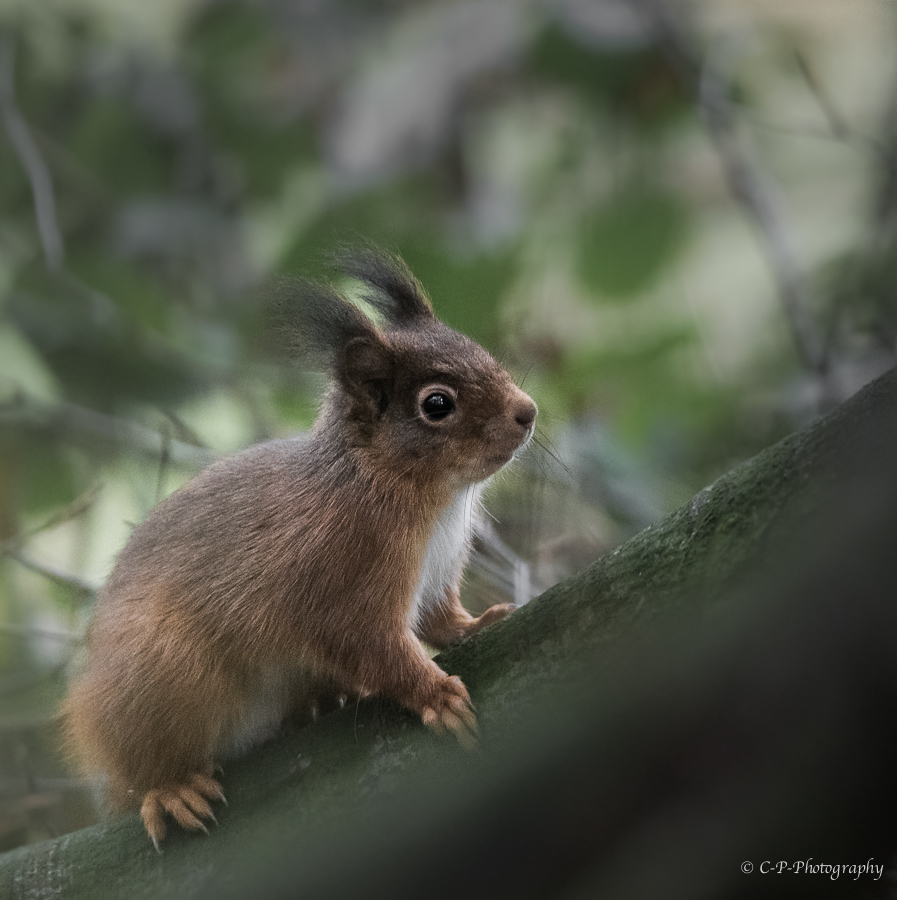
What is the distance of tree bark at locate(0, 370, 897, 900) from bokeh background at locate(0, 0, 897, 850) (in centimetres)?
47

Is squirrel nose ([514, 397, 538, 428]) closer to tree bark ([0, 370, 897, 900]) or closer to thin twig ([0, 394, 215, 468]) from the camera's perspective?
tree bark ([0, 370, 897, 900])

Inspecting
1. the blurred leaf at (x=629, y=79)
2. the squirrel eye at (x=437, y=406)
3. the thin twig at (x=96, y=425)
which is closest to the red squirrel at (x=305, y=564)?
the squirrel eye at (x=437, y=406)

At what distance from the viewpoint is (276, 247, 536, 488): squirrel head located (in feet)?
4.20

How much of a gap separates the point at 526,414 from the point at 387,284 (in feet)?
1.03

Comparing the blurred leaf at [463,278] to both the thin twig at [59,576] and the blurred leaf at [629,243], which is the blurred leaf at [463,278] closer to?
the blurred leaf at [629,243]

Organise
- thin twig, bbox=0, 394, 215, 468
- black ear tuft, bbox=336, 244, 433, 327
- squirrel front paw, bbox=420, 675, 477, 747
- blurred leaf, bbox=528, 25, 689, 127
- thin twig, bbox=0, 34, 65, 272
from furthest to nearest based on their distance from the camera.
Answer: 1. blurred leaf, bbox=528, 25, 689, 127
2. thin twig, bbox=0, 34, 65, 272
3. thin twig, bbox=0, 394, 215, 468
4. black ear tuft, bbox=336, 244, 433, 327
5. squirrel front paw, bbox=420, 675, 477, 747

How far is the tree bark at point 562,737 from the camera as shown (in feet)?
2.22

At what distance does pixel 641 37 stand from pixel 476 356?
1.53 m

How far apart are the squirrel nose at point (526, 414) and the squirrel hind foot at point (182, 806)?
1.98ft

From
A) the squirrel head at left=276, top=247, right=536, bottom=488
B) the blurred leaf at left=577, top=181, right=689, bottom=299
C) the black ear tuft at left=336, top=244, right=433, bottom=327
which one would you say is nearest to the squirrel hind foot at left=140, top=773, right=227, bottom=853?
the squirrel head at left=276, top=247, right=536, bottom=488

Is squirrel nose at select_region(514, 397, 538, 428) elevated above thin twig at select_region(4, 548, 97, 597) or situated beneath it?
elevated above

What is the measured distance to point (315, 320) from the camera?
127cm

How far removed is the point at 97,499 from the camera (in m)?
1.87

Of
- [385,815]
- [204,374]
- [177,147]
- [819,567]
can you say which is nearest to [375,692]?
[385,815]
